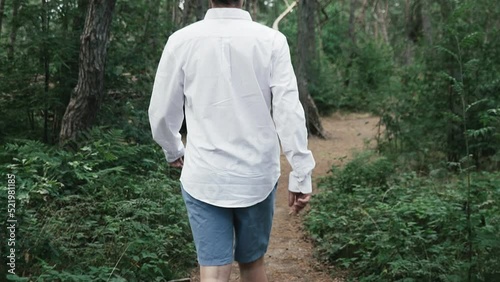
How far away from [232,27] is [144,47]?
759 centimetres

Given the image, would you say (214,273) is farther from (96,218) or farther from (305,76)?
(305,76)

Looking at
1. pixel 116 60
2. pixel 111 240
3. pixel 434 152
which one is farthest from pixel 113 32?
pixel 434 152

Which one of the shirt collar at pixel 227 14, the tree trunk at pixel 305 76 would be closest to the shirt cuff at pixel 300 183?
the shirt collar at pixel 227 14

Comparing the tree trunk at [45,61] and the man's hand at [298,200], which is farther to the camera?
the tree trunk at [45,61]

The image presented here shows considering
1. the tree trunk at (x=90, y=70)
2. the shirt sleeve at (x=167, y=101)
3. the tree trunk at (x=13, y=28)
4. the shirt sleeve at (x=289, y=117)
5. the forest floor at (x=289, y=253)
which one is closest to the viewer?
the shirt sleeve at (x=289, y=117)

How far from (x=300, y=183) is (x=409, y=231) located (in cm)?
287

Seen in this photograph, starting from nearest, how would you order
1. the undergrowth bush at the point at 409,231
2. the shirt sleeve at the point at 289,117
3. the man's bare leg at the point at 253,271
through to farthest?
the shirt sleeve at the point at 289,117 < the man's bare leg at the point at 253,271 < the undergrowth bush at the point at 409,231

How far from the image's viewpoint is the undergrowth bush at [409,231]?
4.40m

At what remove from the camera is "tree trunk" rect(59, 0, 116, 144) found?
804cm

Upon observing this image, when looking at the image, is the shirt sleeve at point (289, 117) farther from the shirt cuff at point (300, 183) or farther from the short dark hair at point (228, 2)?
the short dark hair at point (228, 2)

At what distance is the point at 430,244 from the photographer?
17.3 ft

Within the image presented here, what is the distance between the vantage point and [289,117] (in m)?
2.80

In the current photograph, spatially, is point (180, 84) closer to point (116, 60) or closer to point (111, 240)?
point (111, 240)

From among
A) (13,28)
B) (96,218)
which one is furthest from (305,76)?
(96,218)
